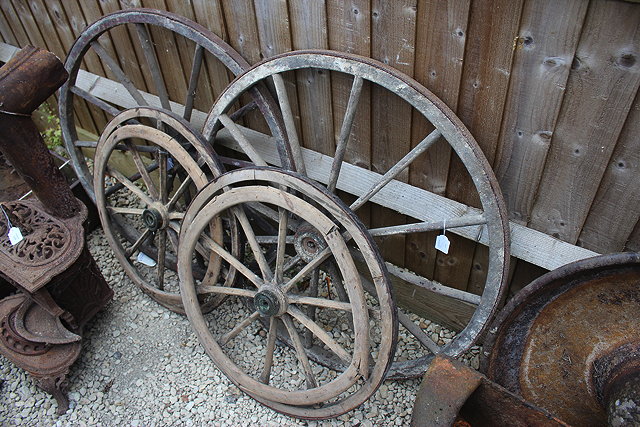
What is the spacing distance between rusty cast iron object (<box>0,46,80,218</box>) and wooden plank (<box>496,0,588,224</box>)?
6.50ft

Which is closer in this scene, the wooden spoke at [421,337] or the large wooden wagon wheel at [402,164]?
the large wooden wagon wheel at [402,164]

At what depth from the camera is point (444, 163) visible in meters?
2.14

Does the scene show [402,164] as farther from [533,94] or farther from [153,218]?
[153,218]

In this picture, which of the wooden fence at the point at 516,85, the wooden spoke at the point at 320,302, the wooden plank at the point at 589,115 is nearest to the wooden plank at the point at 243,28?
the wooden fence at the point at 516,85

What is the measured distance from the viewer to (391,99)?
2.10 meters

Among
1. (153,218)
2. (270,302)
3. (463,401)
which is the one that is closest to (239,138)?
(153,218)

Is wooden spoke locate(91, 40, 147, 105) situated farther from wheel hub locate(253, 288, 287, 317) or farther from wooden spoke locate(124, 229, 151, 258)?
wheel hub locate(253, 288, 287, 317)

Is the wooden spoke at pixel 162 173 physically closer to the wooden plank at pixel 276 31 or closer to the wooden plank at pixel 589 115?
the wooden plank at pixel 276 31

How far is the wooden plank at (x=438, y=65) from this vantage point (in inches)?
69.7

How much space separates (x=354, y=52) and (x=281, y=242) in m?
0.85

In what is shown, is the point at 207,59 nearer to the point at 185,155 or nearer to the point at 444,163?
the point at 185,155

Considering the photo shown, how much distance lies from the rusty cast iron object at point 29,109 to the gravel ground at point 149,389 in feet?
2.86

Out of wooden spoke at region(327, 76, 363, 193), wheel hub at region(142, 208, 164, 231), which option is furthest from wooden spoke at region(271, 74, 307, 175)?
wheel hub at region(142, 208, 164, 231)

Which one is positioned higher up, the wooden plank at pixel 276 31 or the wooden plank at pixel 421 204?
the wooden plank at pixel 276 31
